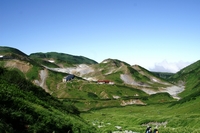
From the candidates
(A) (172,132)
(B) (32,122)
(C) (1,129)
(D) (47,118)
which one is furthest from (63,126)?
(A) (172,132)

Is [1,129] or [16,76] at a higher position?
[16,76]

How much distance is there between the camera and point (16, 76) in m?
45.1

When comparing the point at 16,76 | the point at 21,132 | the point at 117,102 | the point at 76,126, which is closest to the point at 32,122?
the point at 21,132

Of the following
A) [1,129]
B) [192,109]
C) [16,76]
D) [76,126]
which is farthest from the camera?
[192,109]

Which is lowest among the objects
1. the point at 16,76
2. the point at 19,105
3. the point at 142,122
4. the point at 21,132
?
the point at 142,122

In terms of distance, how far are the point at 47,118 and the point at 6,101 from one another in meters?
5.34

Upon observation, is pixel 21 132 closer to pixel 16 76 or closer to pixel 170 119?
pixel 16 76

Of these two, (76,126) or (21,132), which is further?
(76,126)

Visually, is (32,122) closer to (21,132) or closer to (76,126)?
(21,132)

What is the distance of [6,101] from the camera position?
25.6m

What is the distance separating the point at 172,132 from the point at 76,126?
77.3 feet

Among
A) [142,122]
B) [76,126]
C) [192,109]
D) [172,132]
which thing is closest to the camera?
[76,126]

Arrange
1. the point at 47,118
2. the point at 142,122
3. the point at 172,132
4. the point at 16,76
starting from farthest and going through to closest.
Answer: the point at 142,122 → the point at 172,132 → the point at 16,76 → the point at 47,118

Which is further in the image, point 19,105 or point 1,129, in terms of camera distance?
point 19,105
